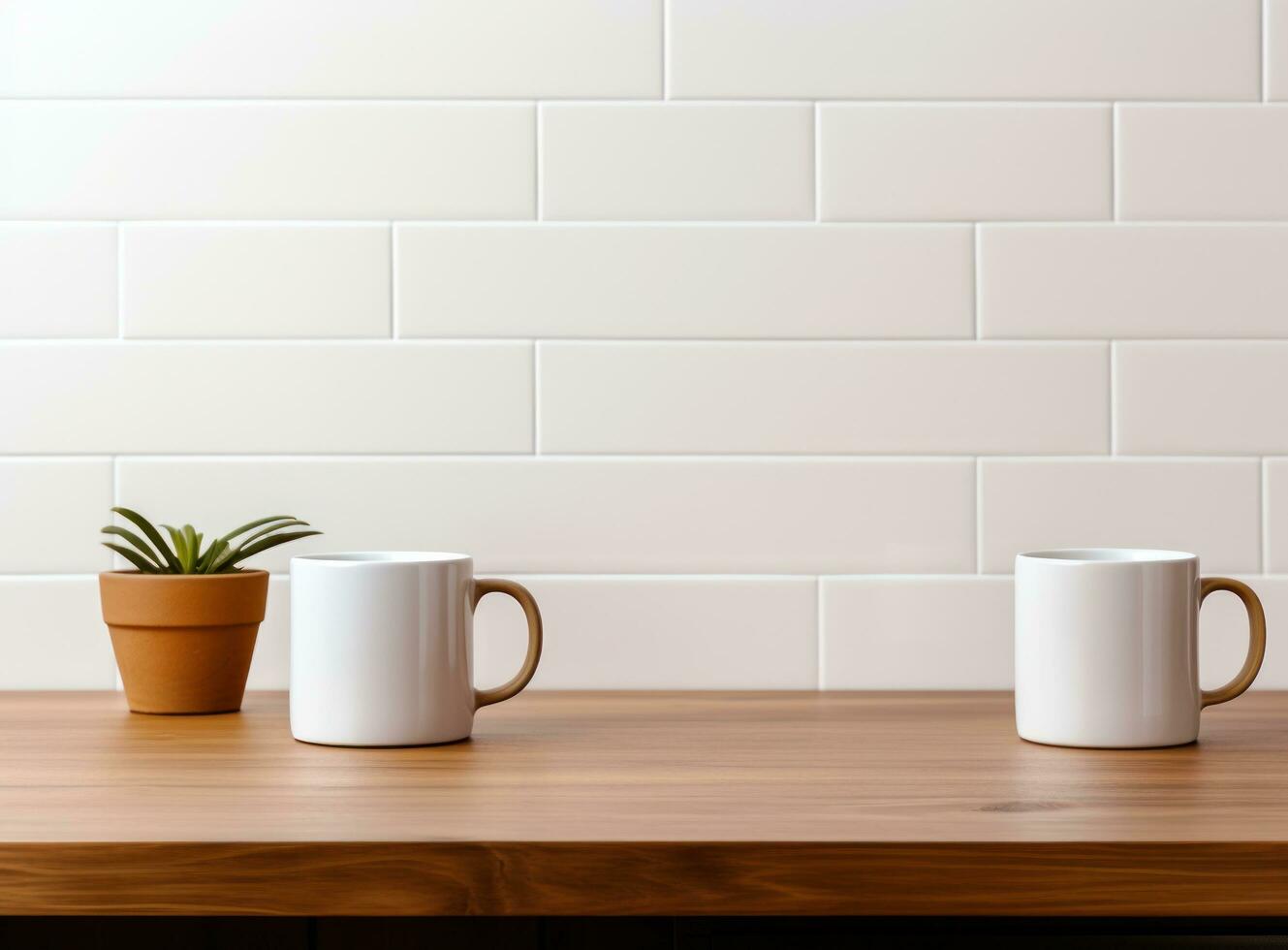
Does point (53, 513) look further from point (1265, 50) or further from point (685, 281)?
point (1265, 50)

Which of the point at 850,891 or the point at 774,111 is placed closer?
the point at 850,891

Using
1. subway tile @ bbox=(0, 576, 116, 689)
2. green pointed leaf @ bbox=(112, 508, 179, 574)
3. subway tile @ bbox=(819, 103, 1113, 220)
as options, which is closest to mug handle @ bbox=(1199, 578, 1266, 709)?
subway tile @ bbox=(819, 103, 1113, 220)

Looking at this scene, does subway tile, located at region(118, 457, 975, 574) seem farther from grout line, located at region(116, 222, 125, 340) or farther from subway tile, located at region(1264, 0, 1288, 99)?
subway tile, located at region(1264, 0, 1288, 99)

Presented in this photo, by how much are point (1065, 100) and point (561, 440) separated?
514 millimetres

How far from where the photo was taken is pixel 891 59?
1.06 m

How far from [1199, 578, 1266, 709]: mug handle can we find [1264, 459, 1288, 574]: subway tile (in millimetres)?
280

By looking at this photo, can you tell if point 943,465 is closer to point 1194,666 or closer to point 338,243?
point 1194,666

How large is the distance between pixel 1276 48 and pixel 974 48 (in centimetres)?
26

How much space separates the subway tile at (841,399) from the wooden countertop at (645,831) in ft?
1.12

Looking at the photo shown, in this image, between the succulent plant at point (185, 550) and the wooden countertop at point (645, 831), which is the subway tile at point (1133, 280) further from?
the succulent plant at point (185, 550)

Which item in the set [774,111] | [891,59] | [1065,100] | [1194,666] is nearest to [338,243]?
[774,111]

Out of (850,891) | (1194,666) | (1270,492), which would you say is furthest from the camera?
(1270,492)

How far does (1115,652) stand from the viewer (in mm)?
761

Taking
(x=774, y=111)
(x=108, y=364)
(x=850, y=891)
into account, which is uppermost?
(x=774, y=111)
